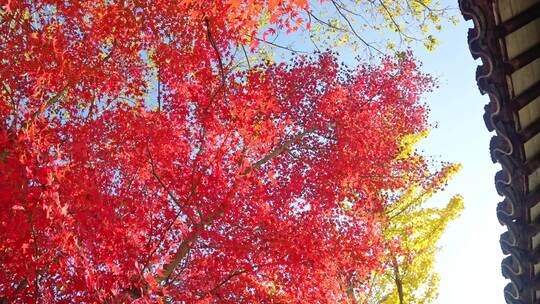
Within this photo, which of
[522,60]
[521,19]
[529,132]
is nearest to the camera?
[521,19]

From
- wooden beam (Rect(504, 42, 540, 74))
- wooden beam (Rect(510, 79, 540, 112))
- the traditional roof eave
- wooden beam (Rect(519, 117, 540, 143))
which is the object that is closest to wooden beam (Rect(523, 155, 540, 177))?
the traditional roof eave

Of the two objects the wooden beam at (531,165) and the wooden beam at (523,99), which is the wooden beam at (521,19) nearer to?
the wooden beam at (523,99)

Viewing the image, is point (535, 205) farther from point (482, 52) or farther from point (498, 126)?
point (482, 52)

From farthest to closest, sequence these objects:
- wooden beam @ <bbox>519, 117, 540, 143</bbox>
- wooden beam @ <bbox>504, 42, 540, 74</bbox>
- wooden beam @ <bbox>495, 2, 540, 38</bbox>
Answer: wooden beam @ <bbox>519, 117, 540, 143</bbox> → wooden beam @ <bbox>504, 42, 540, 74</bbox> → wooden beam @ <bbox>495, 2, 540, 38</bbox>

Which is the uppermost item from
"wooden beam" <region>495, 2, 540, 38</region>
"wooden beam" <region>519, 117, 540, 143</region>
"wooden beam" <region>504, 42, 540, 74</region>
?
"wooden beam" <region>495, 2, 540, 38</region>

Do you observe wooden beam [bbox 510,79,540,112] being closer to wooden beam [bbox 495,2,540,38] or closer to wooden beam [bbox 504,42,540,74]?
wooden beam [bbox 504,42,540,74]

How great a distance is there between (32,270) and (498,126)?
8883mm

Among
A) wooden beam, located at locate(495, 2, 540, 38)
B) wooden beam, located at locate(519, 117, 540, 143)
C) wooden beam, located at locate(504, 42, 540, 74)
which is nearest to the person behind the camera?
wooden beam, located at locate(495, 2, 540, 38)

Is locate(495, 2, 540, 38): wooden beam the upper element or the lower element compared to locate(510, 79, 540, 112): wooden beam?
upper

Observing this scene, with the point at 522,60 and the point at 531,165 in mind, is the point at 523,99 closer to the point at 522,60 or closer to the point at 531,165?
the point at 522,60

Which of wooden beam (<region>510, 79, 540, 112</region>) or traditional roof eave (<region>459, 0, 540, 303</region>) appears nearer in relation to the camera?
traditional roof eave (<region>459, 0, 540, 303</region>)

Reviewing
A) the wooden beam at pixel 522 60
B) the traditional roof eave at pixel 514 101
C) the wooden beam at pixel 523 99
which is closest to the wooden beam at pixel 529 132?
the traditional roof eave at pixel 514 101

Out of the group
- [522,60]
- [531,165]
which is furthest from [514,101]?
[531,165]

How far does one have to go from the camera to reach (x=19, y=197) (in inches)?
328
